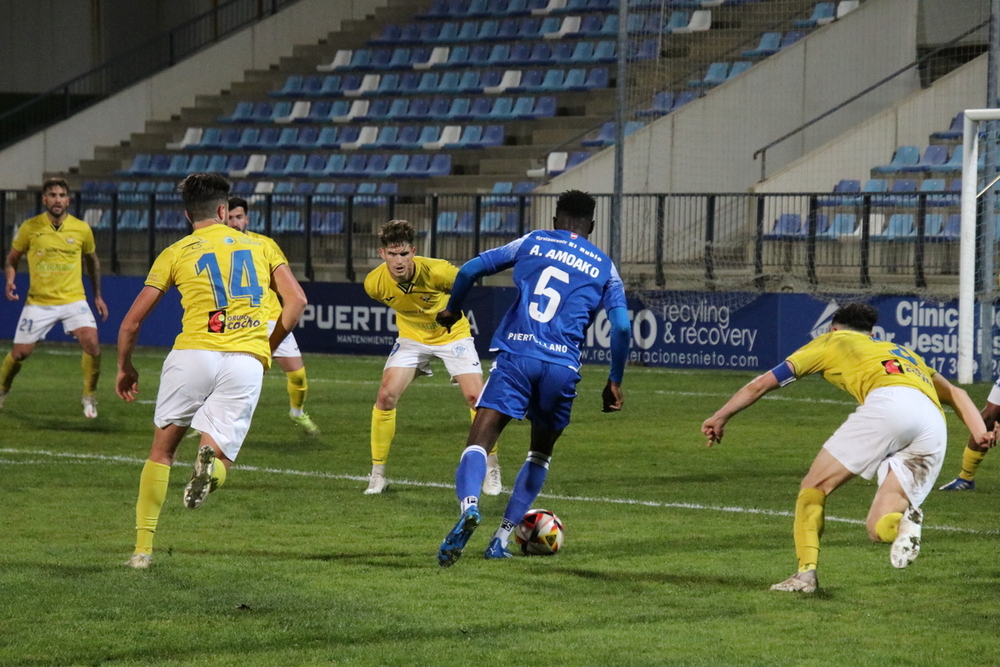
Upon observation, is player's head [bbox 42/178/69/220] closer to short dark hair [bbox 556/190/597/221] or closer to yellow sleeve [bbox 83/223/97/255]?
yellow sleeve [bbox 83/223/97/255]

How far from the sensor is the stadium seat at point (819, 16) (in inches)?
1031

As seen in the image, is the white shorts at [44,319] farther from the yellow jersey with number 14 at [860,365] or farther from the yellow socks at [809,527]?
the yellow socks at [809,527]

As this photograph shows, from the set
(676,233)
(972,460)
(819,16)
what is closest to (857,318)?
(972,460)

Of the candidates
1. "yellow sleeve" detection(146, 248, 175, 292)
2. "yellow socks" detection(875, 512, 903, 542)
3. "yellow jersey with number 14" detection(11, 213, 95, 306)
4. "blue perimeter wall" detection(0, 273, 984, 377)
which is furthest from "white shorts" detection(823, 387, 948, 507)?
"blue perimeter wall" detection(0, 273, 984, 377)

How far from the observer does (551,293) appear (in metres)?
7.77

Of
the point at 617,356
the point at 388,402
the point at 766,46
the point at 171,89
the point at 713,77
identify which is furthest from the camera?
the point at 171,89

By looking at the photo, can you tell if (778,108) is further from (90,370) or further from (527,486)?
(527,486)

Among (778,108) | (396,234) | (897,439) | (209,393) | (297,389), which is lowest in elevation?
(297,389)

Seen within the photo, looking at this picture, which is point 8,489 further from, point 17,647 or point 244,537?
point 17,647

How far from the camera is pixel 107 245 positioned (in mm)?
26031

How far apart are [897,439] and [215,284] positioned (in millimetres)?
3384

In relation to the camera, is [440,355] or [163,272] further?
[440,355]

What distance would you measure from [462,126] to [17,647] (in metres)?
23.3

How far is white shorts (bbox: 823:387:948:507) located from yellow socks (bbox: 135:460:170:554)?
322cm
